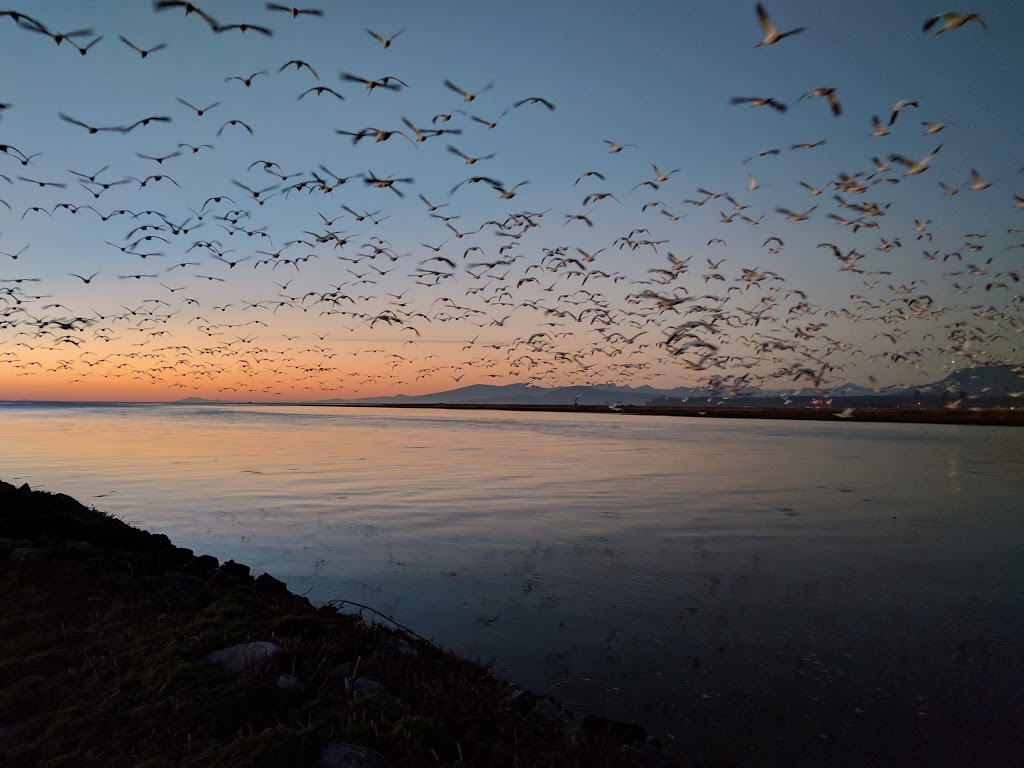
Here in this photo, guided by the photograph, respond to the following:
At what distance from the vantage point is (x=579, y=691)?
7.60 meters

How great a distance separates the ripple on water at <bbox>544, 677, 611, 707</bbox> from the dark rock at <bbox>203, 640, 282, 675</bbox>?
3.41 m

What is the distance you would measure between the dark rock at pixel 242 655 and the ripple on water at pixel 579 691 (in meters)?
3.41

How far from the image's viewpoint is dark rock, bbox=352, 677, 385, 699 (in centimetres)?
609

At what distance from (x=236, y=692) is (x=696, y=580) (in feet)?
29.3

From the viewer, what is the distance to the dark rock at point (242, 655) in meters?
6.30

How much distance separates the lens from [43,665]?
20.8 feet

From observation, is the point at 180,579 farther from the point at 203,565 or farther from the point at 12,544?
the point at 12,544

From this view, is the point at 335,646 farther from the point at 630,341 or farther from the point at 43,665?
the point at 630,341

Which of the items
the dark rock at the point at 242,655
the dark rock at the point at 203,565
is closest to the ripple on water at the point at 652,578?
the dark rock at the point at 242,655

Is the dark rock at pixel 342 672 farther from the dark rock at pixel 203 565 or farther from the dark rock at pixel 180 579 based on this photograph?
the dark rock at pixel 203 565

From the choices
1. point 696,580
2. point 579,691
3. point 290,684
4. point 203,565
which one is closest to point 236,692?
point 290,684

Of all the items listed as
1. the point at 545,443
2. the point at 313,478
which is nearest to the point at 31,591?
the point at 313,478

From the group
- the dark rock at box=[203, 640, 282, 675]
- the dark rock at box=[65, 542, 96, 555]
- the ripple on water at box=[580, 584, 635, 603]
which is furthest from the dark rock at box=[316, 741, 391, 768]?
the dark rock at box=[65, 542, 96, 555]

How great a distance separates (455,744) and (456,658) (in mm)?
2476
